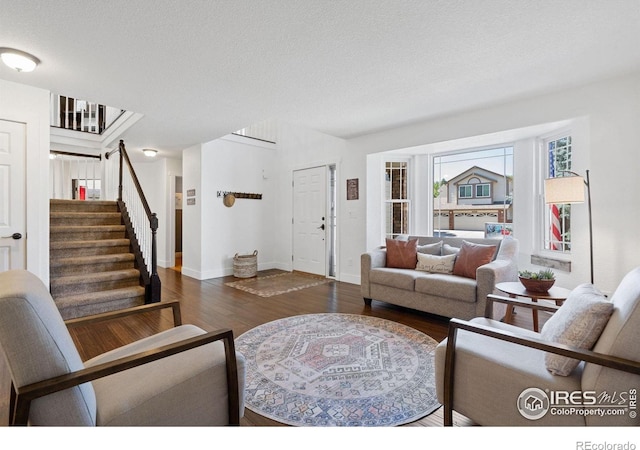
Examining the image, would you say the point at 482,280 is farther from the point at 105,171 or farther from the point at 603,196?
the point at 105,171

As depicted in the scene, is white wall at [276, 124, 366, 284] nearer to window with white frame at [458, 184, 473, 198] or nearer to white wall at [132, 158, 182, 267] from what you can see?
window with white frame at [458, 184, 473, 198]

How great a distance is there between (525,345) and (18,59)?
152 inches

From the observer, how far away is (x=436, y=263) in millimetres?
3518

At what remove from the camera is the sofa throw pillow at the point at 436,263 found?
3.45m

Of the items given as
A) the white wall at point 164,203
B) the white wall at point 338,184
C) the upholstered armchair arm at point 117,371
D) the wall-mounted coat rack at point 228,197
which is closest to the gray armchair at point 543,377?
the upholstered armchair arm at point 117,371

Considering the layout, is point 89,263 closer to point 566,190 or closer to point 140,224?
point 140,224

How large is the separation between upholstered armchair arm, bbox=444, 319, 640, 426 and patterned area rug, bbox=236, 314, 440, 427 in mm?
289

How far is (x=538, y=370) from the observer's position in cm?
137

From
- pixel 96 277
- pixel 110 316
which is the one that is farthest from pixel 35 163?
pixel 110 316

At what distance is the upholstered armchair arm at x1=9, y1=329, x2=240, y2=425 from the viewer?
967 mm

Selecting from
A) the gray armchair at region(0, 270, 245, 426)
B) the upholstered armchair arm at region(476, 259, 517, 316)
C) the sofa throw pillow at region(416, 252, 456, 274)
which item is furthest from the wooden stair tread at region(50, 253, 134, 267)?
the upholstered armchair arm at region(476, 259, 517, 316)

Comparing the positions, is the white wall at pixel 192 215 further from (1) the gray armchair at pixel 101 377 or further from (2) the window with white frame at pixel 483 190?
(2) the window with white frame at pixel 483 190
